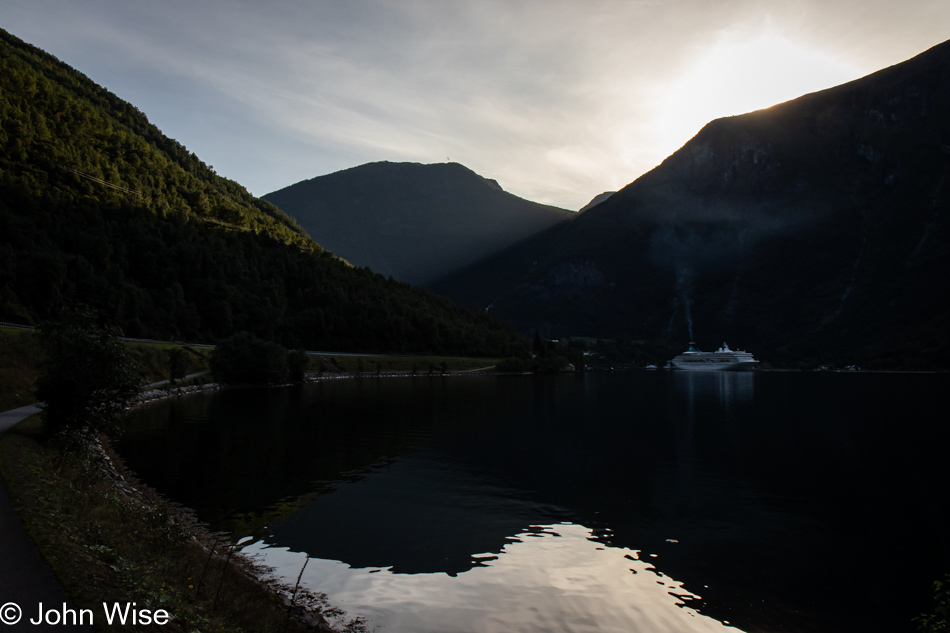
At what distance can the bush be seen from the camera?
284ft

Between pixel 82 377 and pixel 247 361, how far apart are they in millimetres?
64397

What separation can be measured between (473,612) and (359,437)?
93.6 ft

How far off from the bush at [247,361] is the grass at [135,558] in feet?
224

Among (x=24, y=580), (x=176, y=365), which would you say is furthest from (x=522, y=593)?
(x=176, y=365)

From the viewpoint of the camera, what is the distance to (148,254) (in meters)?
113

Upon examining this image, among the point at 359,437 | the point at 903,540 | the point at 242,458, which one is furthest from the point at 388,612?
the point at 359,437

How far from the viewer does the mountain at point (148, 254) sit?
90.0 meters

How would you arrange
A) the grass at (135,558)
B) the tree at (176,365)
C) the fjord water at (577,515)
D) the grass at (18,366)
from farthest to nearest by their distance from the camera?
the tree at (176,365), the grass at (18,366), the fjord water at (577,515), the grass at (135,558)

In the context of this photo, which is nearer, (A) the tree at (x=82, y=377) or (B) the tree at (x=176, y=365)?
(A) the tree at (x=82, y=377)

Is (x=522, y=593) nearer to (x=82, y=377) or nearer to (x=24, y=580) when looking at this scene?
(x=24, y=580)

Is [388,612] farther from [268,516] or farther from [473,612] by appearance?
[268,516]

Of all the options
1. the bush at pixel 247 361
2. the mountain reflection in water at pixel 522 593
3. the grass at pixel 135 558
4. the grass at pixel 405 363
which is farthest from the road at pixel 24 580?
the grass at pixel 405 363

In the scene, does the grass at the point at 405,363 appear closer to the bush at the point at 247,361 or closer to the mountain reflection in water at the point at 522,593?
the bush at the point at 247,361

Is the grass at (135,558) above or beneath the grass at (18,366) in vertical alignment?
beneath
